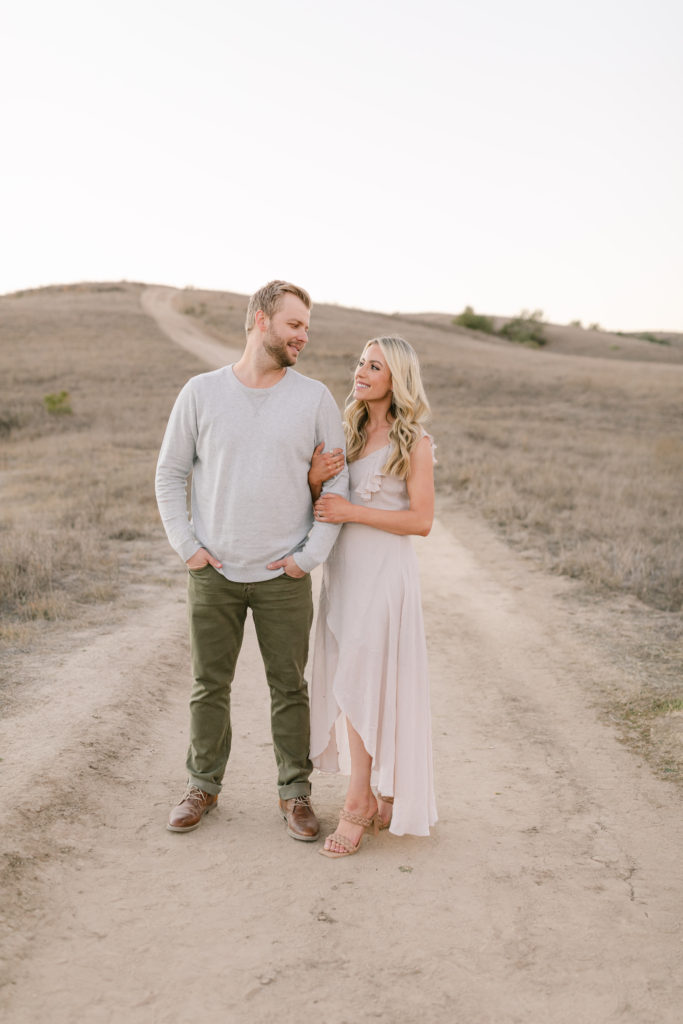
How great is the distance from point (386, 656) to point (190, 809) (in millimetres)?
1208

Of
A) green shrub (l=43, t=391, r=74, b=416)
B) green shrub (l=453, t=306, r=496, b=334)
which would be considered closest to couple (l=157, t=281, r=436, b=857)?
green shrub (l=43, t=391, r=74, b=416)

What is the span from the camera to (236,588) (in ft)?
13.2

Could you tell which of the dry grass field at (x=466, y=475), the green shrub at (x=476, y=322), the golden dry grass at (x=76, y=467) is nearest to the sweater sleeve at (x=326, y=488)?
the dry grass field at (x=466, y=475)

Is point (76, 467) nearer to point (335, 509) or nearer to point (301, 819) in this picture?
point (301, 819)

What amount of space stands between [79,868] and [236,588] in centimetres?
138

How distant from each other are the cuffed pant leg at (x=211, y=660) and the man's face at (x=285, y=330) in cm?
104

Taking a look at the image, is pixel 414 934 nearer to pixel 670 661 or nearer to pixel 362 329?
pixel 670 661

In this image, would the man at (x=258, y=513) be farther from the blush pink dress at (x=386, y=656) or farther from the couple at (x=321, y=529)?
the blush pink dress at (x=386, y=656)

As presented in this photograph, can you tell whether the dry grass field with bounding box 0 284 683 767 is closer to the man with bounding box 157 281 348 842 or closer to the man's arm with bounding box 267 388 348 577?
the man with bounding box 157 281 348 842

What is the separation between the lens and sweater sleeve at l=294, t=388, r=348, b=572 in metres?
3.87

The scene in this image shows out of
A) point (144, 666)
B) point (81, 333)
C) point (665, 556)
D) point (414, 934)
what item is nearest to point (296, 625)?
point (414, 934)

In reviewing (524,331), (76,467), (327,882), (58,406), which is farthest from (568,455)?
(524,331)

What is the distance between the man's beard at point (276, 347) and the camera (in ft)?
12.5


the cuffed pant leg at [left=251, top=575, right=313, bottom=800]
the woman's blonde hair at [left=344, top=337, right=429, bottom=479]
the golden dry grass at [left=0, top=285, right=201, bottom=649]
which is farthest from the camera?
the golden dry grass at [left=0, top=285, right=201, bottom=649]
